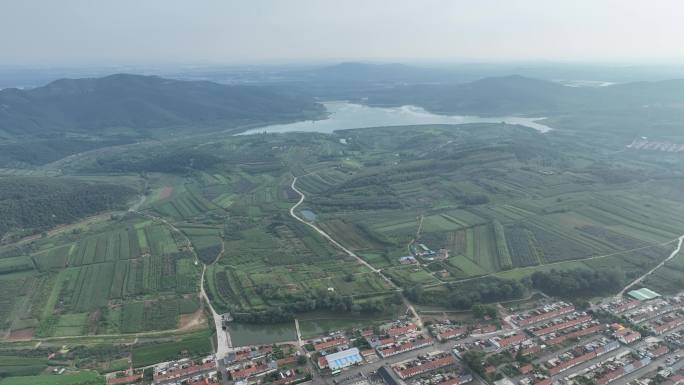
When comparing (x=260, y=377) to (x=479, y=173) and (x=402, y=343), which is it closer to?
(x=402, y=343)

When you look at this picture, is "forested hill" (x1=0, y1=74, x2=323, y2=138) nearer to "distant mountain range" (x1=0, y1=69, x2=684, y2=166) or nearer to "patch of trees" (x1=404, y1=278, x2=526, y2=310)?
"distant mountain range" (x1=0, y1=69, x2=684, y2=166)

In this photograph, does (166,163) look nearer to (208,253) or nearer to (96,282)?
(208,253)

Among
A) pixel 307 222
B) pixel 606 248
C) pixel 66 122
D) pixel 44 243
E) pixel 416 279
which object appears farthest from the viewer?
pixel 66 122

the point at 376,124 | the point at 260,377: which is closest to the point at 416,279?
the point at 260,377

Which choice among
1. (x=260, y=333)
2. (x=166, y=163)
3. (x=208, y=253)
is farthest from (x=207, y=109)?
(x=260, y=333)

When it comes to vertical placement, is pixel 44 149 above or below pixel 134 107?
below

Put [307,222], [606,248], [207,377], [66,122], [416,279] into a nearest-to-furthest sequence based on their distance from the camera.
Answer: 1. [207,377]
2. [416,279]
3. [606,248]
4. [307,222]
5. [66,122]
